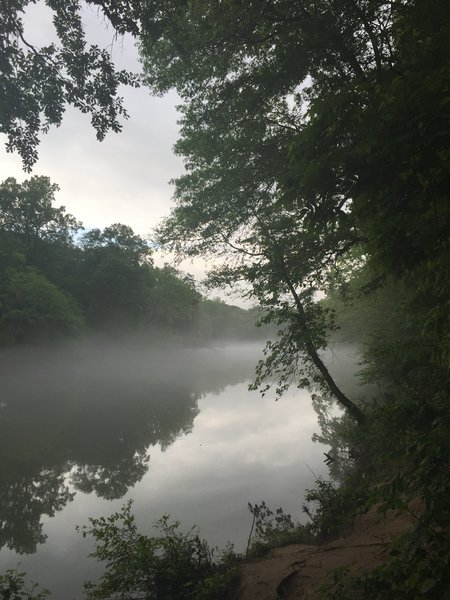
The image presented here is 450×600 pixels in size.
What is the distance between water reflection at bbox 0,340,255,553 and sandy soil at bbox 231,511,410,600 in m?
4.71

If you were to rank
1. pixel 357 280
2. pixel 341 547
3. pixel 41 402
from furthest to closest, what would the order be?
pixel 41 402
pixel 357 280
pixel 341 547

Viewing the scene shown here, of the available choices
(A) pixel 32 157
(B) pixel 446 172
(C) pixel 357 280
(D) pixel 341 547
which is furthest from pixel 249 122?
(C) pixel 357 280

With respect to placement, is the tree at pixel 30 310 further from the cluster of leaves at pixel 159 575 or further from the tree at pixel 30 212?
the cluster of leaves at pixel 159 575

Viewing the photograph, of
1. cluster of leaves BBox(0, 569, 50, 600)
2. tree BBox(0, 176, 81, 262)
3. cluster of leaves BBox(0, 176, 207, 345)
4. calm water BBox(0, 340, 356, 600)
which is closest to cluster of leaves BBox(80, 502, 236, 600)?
cluster of leaves BBox(0, 569, 50, 600)

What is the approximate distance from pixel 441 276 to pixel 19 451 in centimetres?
1360

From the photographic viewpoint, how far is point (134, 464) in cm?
1125

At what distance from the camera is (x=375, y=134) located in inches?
108

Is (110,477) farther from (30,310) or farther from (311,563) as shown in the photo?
(30,310)

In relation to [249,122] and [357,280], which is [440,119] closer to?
[249,122]

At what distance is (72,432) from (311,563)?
12083 millimetres

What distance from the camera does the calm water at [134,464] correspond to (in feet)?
23.9

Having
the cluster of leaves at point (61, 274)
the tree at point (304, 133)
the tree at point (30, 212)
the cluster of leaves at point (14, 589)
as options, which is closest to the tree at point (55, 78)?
the tree at point (304, 133)

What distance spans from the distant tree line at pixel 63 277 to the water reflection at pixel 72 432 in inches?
184

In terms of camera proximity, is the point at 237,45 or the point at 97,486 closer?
the point at 237,45
